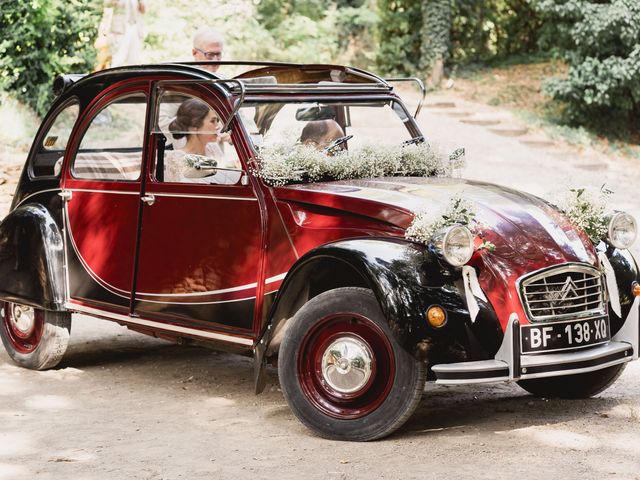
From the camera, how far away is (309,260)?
18.7ft

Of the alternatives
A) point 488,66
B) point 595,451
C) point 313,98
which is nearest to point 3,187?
point 313,98

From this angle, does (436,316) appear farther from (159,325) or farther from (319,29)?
(319,29)

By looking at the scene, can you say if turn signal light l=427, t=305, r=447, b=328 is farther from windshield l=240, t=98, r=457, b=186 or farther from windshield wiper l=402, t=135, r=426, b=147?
windshield wiper l=402, t=135, r=426, b=147

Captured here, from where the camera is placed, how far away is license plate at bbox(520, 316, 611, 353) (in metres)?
5.42

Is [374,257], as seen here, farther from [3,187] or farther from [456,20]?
[456,20]

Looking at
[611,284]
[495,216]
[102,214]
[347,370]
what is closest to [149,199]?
[102,214]

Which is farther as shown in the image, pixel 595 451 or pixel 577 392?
pixel 577 392

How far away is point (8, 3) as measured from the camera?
50.9 feet

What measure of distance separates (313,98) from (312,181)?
0.70m

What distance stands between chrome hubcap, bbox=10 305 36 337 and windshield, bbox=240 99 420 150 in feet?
7.85

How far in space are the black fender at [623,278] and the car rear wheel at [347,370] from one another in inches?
52.7

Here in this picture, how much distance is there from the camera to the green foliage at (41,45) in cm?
1566

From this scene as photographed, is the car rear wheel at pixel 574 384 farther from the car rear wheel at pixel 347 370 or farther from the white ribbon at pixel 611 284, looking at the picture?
the car rear wheel at pixel 347 370

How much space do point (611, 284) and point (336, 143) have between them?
1.75 meters
